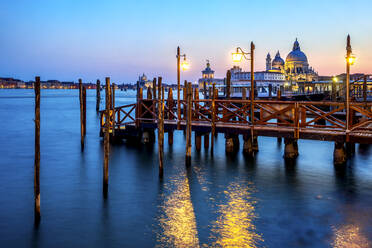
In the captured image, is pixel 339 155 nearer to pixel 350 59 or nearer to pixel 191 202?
pixel 350 59

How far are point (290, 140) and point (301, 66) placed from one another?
493 feet

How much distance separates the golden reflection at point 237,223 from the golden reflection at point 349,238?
1664 millimetres

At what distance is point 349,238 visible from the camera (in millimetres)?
9086

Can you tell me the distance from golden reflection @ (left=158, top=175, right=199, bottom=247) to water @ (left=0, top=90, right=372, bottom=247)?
2 centimetres

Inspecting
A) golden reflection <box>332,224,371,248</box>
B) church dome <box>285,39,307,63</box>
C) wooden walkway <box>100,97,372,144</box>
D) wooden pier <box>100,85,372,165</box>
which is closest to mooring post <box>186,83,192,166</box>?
wooden pier <box>100,85,372,165</box>

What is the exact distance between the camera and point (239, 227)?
386 inches

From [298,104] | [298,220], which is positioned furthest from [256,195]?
[298,104]

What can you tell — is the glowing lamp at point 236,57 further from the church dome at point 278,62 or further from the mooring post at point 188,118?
the church dome at point 278,62

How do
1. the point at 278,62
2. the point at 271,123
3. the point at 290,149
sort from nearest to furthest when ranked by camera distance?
the point at 271,123
the point at 290,149
the point at 278,62

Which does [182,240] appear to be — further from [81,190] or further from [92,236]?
[81,190]

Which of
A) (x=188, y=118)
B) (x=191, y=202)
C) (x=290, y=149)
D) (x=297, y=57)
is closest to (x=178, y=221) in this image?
(x=191, y=202)

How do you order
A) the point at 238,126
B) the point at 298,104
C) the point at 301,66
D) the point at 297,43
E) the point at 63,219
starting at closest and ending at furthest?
the point at 63,219 < the point at 298,104 < the point at 238,126 < the point at 301,66 < the point at 297,43

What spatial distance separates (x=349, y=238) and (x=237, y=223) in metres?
2.53

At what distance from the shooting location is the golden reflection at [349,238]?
342 inches
